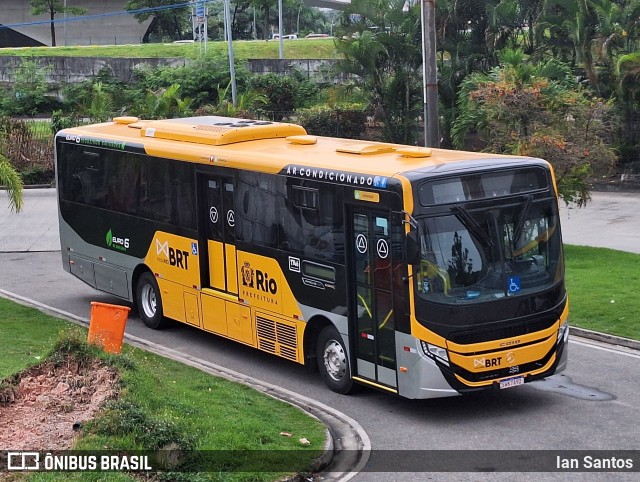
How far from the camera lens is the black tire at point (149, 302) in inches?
706

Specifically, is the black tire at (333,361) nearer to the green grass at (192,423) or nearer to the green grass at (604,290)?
the green grass at (192,423)

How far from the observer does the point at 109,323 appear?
14.8 meters

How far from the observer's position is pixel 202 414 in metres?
11.5

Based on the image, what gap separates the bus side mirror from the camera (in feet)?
39.9

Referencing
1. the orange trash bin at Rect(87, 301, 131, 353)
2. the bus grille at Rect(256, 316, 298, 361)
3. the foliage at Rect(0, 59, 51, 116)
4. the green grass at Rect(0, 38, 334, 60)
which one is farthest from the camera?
the green grass at Rect(0, 38, 334, 60)

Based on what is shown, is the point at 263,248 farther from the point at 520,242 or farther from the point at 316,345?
the point at 520,242

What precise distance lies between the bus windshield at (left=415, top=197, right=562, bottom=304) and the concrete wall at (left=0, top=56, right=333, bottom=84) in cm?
3751

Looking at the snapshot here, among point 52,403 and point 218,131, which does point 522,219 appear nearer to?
point 218,131

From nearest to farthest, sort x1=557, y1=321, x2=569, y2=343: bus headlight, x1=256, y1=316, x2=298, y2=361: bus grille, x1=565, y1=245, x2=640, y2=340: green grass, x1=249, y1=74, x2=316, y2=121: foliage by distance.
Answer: x1=557, y1=321, x2=569, y2=343: bus headlight, x1=256, y1=316, x2=298, y2=361: bus grille, x1=565, y1=245, x2=640, y2=340: green grass, x1=249, y1=74, x2=316, y2=121: foliage

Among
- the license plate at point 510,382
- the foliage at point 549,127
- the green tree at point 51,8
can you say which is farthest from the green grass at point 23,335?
the green tree at point 51,8

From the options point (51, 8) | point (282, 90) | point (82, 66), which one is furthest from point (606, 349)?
point (51, 8)

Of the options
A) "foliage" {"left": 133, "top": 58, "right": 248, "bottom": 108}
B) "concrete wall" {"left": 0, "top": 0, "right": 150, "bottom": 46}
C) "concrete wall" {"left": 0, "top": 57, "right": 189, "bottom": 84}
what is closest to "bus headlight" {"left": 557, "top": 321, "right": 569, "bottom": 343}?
"foliage" {"left": 133, "top": 58, "right": 248, "bottom": 108}

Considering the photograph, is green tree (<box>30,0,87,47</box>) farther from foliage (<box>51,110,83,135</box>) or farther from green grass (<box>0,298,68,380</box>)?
green grass (<box>0,298,68,380</box>)

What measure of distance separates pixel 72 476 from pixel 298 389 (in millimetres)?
5500
